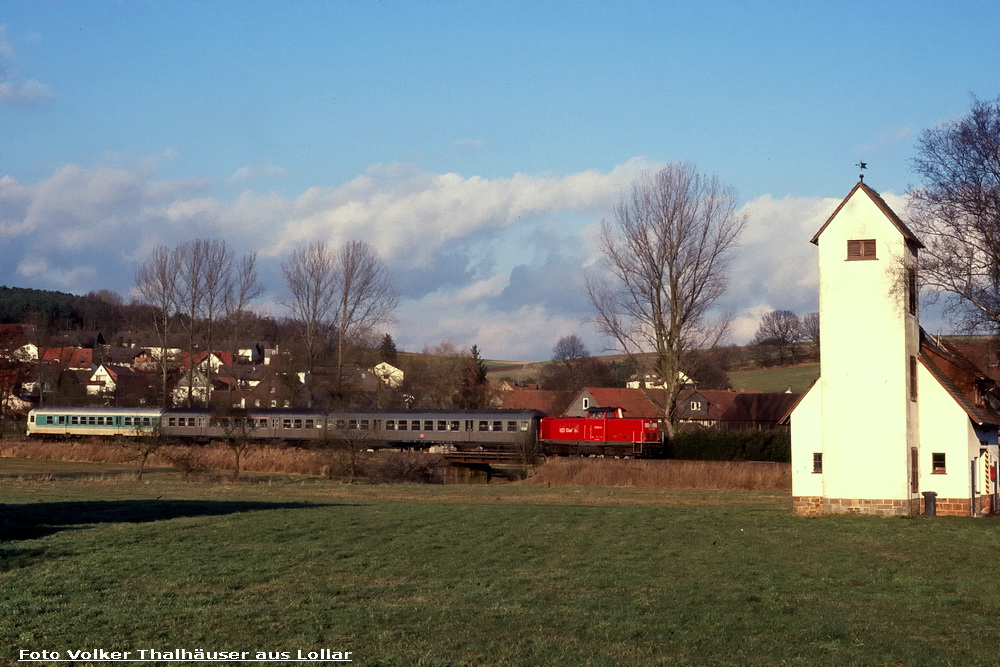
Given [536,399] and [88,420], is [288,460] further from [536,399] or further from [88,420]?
[536,399]

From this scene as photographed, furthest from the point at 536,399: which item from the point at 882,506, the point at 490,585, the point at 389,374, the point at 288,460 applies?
the point at 490,585

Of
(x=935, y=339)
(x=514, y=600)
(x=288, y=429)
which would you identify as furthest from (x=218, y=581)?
(x=288, y=429)

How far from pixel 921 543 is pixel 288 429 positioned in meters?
45.4

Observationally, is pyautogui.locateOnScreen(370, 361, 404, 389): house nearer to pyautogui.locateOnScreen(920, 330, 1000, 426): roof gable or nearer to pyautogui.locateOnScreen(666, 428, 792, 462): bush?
pyautogui.locateOnScreen(666, 428, 792, 462): bush

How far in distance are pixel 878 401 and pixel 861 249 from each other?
14.9 ft

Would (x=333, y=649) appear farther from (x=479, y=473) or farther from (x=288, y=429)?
Answer: (x=288, y=429)

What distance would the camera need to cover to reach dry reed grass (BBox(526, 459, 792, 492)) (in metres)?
41.9

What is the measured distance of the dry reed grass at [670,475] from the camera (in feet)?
137

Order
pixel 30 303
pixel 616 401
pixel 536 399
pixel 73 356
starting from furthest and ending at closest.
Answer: pixel 30 303
pixel 73 356
pixel 536 399
pixel 616 401

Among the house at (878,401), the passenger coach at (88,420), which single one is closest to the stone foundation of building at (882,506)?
the house at (878,401)

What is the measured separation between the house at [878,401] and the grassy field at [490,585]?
11.6ft

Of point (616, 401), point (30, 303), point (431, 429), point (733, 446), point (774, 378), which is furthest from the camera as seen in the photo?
point (30, 303)

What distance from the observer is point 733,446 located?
4969 centimetres

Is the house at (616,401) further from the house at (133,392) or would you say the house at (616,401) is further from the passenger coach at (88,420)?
the house at (133,392)
